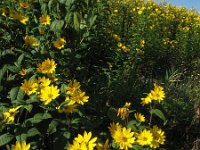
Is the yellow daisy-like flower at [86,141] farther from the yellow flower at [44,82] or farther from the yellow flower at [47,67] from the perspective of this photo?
the yellow flower at [47,67]

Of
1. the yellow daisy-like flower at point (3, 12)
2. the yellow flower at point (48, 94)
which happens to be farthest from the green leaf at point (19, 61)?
the yellow flower at point (48, 94)

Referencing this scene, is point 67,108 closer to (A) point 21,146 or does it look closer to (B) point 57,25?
(A) point 21,146

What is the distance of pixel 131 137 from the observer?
2.18m

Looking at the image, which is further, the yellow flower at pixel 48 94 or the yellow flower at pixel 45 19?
the yellow flower at pixel 45 19

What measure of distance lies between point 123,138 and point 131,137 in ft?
0.17

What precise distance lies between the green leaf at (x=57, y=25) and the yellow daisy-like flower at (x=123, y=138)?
0.95 metres

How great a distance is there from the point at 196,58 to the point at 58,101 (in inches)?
196

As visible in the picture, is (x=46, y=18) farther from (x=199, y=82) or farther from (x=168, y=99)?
(x=199, y=82)

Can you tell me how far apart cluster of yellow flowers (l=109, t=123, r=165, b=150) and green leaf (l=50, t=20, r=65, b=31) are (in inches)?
33.2

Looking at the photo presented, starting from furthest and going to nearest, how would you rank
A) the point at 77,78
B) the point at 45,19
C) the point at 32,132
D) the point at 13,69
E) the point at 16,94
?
the point at 77,78, the point at 45,19, the point at 13,69, the point at 16,94, the point at 32,132

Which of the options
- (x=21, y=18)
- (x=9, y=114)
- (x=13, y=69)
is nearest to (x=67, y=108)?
(x=9, y=114)

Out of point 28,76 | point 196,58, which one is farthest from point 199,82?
point 28,76

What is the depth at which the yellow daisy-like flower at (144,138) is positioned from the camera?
2.22m

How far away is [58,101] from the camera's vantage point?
2.34m
